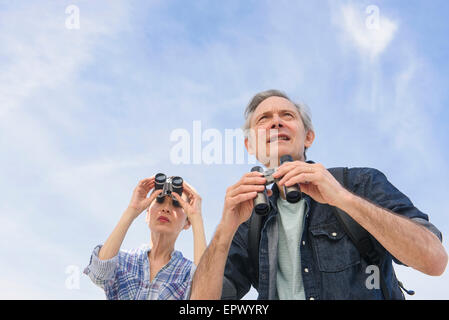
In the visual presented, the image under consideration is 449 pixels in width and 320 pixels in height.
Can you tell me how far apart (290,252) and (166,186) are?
8.28 feet

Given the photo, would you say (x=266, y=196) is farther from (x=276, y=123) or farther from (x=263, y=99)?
(x=263, y=99)

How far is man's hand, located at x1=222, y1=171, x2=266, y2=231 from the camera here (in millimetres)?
3320

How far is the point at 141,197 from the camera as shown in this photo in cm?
566

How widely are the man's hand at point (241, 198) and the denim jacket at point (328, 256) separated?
36cm

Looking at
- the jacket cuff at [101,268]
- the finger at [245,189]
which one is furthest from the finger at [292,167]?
the jacket cuff at [101,268]

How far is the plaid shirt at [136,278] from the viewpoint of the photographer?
15.9ft

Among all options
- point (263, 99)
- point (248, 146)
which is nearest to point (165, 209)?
point (248, 146)

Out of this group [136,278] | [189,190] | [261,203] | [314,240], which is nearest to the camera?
[261,203]

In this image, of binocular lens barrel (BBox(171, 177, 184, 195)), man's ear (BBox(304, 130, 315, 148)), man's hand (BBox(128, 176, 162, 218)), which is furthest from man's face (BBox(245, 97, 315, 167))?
man's hand (BBox(128, 176, 162, 218))

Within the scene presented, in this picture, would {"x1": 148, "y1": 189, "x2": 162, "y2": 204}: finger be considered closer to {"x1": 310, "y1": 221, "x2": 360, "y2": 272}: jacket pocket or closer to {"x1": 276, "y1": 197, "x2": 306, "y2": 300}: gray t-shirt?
{"x1": 276, "y1": 197, "x2": 306, "y2": 300}: gray t-shirt

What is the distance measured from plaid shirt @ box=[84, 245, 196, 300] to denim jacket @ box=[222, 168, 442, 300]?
1204 mm
